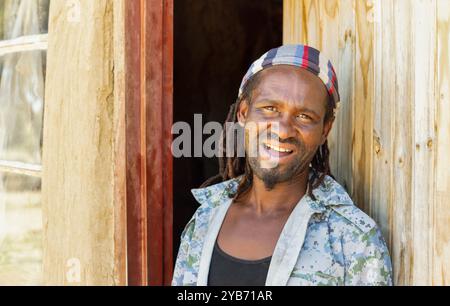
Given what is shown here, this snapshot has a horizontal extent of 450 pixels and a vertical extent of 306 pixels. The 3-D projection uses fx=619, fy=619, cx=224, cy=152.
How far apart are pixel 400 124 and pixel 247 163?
0.61 m

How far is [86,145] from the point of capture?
259 centimetres

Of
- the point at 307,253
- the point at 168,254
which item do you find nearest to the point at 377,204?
the point at 307,253

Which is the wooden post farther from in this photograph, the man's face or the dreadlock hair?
the man's face

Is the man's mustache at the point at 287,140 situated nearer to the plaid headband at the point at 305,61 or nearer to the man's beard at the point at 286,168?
the man's beard at the point at 286,168

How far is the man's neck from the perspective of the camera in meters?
2.17

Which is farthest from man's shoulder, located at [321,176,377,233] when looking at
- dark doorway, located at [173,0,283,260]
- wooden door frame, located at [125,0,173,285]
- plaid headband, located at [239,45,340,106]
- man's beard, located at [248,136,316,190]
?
dark doorway, located at [173,0,283,260]

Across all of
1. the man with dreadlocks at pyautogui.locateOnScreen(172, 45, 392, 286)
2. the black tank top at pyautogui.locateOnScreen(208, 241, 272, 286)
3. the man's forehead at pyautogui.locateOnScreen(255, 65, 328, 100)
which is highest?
the man's forehead at pyautogui.locateOnScreen(255, 65, 328, 100)

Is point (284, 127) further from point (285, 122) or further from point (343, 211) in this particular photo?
point (343, 211)

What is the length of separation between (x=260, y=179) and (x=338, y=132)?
52 cm

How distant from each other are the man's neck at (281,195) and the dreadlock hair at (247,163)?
0.04m

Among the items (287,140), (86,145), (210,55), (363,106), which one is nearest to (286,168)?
(287,140)

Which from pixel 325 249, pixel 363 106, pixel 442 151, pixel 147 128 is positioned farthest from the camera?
pixel 147 128

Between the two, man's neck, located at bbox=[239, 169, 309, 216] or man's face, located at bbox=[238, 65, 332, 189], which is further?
man's neck, located at bbox=[239, 169, 309, 216]

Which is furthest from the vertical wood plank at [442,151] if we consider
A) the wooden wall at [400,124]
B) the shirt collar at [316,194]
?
the shirt collar at [316,194]
